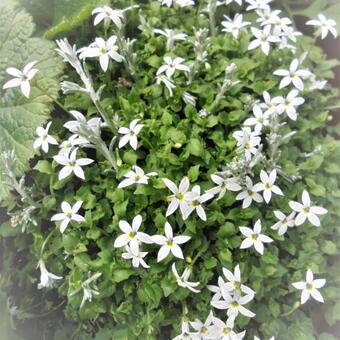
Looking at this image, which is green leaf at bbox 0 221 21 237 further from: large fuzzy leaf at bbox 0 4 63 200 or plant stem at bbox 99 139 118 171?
plant stem at bbox 99 139 118 171

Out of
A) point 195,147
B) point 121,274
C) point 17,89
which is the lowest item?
A: point 121,274

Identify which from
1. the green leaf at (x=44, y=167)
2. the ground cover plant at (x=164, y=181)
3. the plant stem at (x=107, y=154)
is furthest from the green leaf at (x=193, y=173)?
the green leaf at (x=44, y=167)

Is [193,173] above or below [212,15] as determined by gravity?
below

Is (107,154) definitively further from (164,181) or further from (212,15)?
(212,15)

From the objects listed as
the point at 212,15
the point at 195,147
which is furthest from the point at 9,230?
the point at 212,15

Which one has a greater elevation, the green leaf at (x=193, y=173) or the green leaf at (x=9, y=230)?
the green leaf at (x=193, y=173)

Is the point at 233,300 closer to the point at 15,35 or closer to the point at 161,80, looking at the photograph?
the point at 161,80

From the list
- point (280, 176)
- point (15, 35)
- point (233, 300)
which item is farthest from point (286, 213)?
point (15, 35)

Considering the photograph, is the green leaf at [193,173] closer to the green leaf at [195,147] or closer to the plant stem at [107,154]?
the green leaf at [195,147]
